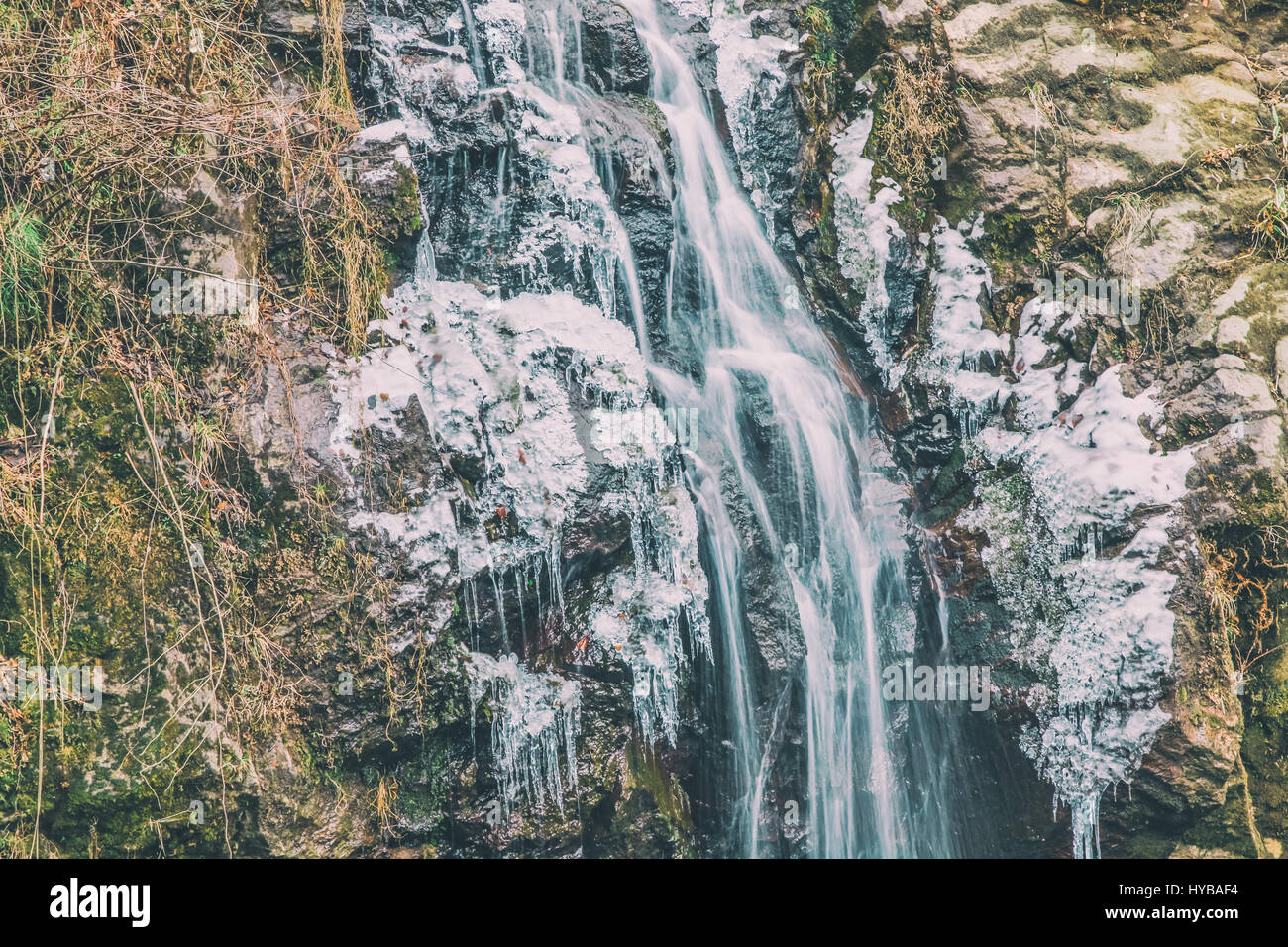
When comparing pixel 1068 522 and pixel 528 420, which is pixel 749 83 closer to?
pixel 528 420

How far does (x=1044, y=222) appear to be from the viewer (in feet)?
21.0

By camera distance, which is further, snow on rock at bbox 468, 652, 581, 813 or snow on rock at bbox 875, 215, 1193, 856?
snow on rock at bbox 875, 215, 1193, 856

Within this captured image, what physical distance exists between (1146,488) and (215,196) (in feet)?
19.0

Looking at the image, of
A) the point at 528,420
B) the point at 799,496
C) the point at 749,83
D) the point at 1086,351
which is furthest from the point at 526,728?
the point at 749,83

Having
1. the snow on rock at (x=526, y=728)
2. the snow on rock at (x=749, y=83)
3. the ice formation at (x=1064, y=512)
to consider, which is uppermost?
the snow on rock at (x=749, y=83)

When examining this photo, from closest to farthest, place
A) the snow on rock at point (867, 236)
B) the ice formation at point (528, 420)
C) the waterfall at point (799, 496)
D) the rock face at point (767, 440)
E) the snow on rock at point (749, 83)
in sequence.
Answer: the rock face at point (767, 440)
the ice formation at point (528, 420)
the waterfall at point (799, 496)
the snow on rock at point (867, 236)
the snow on rock at point (749, 83)

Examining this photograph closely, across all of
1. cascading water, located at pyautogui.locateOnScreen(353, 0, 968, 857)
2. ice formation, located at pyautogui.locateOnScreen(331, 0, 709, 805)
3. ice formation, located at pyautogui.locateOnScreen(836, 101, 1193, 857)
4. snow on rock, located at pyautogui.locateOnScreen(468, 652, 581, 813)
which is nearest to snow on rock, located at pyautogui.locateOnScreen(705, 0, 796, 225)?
cascading water, located at pyautogui.locateOnScreen(353, 0, 968, 857)

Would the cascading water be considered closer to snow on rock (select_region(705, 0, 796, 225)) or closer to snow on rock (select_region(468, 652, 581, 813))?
snow on rock (select_region(468, 652, 581, 813))

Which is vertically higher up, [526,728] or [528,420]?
[528,420]

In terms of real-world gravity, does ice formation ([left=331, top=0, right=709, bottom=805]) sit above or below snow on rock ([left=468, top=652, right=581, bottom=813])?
above

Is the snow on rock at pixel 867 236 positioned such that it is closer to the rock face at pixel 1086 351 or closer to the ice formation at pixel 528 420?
the rock face at pixel 1086 351

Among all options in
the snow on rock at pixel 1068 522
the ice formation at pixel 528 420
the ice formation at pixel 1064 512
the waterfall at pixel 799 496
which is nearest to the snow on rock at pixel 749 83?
the waterfall at pixel 799 496

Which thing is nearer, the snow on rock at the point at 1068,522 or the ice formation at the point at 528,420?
the ice formation at the point at 528,420

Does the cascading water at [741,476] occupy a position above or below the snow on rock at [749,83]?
below
